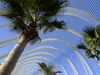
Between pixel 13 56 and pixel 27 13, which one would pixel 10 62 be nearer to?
pixel 13 56

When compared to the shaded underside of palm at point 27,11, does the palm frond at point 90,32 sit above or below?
above

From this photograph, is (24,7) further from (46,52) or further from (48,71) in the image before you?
(46,52)

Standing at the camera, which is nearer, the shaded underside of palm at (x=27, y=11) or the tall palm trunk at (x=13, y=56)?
the tall palm trunk at (x=13, y=56)

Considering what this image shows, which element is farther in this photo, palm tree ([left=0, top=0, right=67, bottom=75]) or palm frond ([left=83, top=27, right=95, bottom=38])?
palm frond ([left=83, top=27, right=95, bottom=38])

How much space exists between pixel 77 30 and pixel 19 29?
8.96 m

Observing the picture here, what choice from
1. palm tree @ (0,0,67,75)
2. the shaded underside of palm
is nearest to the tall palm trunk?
palm tree @ (0,0,67,75)

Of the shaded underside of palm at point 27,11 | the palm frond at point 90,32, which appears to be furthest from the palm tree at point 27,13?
the palm frond at point 90,32

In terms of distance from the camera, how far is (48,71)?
18422 mm

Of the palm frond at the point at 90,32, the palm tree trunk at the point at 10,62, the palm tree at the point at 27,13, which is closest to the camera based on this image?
the palm tree trunk at the point at 10,62

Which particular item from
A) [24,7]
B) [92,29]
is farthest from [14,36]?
[92,29]

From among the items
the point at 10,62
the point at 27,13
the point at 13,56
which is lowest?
the point at 10,62

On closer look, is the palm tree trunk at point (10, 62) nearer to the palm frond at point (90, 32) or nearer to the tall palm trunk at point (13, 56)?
the tall palm trunk at point (13, 56)

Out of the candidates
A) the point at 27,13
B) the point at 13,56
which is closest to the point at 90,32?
the point at 27,13

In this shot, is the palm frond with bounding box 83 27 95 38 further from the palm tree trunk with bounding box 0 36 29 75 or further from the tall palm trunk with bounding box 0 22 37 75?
the palm tree trunk with bounding box 0 36 29 75
